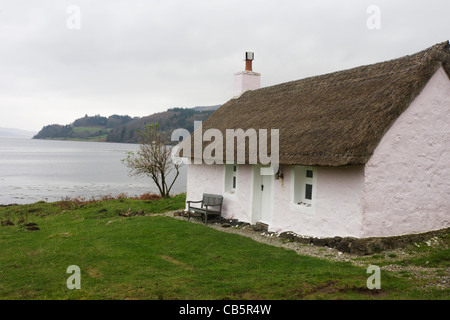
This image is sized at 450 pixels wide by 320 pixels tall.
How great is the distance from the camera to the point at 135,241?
1079 cm

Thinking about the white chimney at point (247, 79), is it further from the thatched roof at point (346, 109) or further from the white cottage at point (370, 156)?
the white cottage at point (370, 156)

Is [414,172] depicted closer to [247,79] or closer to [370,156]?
[370,156]

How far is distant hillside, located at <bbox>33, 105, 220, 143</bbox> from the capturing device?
11259 centimetres

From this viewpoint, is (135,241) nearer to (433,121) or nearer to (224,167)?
(224,167)

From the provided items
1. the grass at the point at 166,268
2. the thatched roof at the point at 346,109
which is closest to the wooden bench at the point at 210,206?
Answer: the grass at the point at 166,268

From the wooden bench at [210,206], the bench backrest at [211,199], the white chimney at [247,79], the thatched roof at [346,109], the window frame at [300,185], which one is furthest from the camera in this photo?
the white chimney at [247,79]

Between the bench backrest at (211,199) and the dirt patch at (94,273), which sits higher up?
the bench backrest at (211,199)

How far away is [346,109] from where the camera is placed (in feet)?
34.4

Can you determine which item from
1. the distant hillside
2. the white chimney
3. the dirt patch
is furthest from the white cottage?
the distant hillside

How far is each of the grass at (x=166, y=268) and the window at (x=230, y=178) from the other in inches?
94.3

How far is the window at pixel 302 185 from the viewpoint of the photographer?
35.3ft

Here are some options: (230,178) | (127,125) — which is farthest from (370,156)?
(127,125)

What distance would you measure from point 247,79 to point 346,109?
9.14 metres
